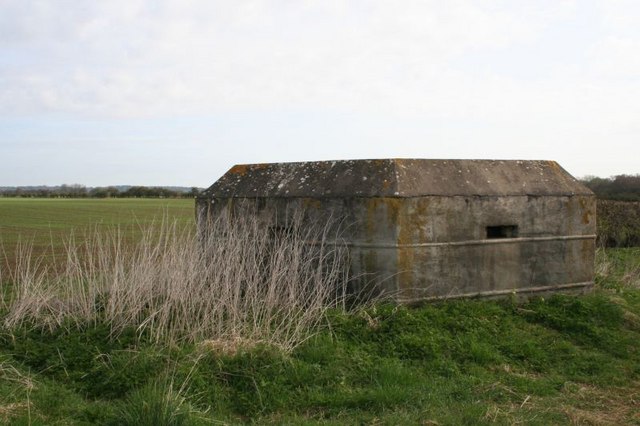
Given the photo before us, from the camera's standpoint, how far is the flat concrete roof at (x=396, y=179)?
27.4ft

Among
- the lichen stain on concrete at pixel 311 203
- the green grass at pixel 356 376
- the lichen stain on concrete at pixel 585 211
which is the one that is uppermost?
the lichen stain on concrete at pixel 311 203

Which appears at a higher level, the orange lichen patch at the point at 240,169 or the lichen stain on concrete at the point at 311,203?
the orange lichen patch at the point at 240,169

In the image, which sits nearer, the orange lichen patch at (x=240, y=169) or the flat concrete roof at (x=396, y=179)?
the flat concrete roof at (x=396, y=179)

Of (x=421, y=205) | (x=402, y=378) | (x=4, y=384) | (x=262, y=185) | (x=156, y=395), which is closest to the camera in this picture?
(x=156, y=395)

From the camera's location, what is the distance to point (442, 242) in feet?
27.6

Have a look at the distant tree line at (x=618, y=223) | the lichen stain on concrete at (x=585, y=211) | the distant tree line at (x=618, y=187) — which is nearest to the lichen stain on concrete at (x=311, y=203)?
the lichen stain on concrete at (x=585, y=211)

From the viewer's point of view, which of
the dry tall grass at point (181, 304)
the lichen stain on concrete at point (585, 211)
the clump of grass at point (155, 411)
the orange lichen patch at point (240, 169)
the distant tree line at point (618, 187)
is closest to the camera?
the clump of grass at point (155, 411)

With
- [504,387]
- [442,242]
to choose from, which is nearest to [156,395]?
[504,387]

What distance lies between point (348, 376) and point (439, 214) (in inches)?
112

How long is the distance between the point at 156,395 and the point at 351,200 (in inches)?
158

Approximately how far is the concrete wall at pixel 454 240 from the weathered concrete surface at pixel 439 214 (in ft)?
0.04

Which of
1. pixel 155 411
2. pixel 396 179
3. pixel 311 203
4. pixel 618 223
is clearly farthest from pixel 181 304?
pixel 618 223

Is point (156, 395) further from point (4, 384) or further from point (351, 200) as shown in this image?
point (351, 200)

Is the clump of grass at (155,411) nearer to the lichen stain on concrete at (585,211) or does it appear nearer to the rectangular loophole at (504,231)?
the rectangular loophole at (504,231)
